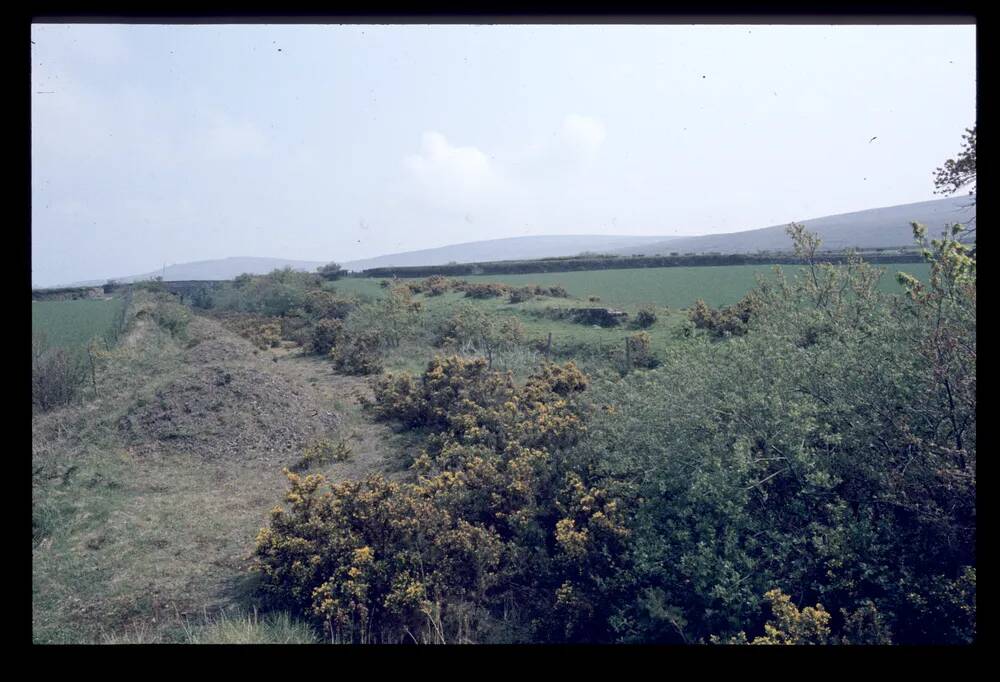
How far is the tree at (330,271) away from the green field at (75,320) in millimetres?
5204

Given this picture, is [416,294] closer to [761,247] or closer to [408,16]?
[761,247]

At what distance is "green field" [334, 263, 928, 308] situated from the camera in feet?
28.9

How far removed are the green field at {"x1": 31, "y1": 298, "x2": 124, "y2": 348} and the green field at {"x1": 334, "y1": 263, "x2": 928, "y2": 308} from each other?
539 centimetres

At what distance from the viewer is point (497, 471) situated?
18.1 feet

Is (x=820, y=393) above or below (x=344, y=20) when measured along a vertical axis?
below

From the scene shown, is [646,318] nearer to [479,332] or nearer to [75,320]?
[479,332]

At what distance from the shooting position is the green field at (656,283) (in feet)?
28.9

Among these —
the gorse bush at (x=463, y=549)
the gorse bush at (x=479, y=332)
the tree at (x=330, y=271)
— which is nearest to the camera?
the gorse bush at (x=463, y=549)

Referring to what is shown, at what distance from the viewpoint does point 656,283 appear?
12.8 metres

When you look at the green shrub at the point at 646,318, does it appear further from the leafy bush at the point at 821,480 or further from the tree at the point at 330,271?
the tree at the point at 330,271

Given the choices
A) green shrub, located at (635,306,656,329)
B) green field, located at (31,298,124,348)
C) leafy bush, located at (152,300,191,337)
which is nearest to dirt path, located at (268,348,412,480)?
leafy bush, located at (152,300,191,337)

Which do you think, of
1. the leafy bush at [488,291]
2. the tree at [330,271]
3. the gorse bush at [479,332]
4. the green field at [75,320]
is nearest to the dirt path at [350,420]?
the gorse bush at [479,332]
